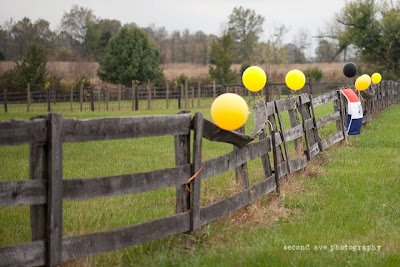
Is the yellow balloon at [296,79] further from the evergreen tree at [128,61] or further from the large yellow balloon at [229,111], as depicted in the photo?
the evergreen tree at [128,61]

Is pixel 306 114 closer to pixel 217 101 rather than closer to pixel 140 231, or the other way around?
pixel 217 101

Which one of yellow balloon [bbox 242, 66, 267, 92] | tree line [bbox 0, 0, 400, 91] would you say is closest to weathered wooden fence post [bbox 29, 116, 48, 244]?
yellow balloon [bbox 242, 66, 267, 92]

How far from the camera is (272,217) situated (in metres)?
5.86

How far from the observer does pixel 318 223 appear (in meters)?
5.61

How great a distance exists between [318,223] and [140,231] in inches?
88.5

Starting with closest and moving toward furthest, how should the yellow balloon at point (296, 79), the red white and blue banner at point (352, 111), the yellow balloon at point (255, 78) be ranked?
1. the yellow balloon at point (255, 78)
2. the yellow balloon at point (296, 79)
3. the red white and blue banner at point (352, 111)

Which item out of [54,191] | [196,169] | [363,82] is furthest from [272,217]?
[363,82]

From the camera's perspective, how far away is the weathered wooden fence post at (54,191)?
3.60m

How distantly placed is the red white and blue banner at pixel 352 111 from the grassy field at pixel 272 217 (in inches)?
59.1

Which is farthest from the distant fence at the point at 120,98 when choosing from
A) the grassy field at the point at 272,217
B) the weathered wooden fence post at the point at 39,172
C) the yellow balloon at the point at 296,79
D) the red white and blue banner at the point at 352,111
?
the weathered wooden fence post at the point at 39,172

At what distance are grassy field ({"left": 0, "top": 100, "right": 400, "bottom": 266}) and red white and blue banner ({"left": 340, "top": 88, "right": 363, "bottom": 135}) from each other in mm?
1501

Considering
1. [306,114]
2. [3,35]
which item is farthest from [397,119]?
[3,35]

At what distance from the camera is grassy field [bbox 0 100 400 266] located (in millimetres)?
4453

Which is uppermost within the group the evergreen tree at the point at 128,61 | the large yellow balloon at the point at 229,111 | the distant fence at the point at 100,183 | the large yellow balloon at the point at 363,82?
the evergreen tree at the point at 128,61
